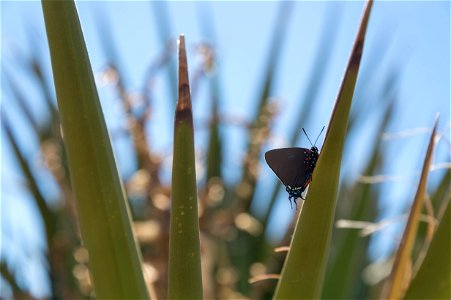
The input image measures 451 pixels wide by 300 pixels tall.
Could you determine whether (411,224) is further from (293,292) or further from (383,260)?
(383,260)

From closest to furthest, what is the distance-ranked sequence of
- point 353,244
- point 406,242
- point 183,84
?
point 183,84, point 406,242, point 353,244

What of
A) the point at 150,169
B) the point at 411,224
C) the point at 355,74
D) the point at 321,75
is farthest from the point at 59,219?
the point at 355,74

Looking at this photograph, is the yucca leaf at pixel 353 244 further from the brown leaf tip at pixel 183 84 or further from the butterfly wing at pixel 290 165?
the brown leaf tip at pixel 183 84

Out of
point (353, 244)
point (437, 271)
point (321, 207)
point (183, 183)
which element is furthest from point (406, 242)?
point (353, 244)

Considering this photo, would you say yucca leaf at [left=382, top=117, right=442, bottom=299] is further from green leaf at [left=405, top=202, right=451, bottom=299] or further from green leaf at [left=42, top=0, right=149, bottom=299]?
green leaf at [left=42, top=0, right=149, bottom=299]

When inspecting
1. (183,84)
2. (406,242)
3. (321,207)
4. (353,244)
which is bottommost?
(353,244)

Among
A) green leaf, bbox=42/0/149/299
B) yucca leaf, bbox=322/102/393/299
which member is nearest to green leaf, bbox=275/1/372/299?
green leaf, bbox=42/0/149/299

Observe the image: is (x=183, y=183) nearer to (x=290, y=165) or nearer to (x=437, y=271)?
(x=290, y=165)
